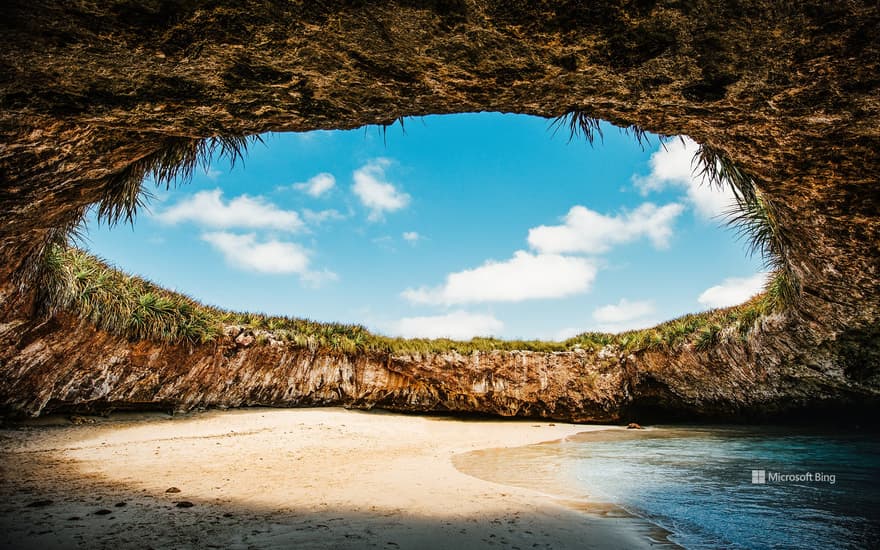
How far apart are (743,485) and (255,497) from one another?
5522 mm

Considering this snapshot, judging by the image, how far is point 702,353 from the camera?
9.58 metres

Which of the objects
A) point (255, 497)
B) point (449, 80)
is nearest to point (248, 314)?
point (255, 497)

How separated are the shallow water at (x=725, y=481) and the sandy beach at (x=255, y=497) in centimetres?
44

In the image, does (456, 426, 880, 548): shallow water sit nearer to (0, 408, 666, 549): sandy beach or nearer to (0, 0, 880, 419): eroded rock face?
(0, 408, 666, 549): sandy beach

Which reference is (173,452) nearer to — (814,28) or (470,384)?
(470,384)

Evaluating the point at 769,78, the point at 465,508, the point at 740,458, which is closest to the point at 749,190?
the point at 769,78

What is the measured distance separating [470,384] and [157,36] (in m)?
10.5

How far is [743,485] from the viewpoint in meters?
5.04

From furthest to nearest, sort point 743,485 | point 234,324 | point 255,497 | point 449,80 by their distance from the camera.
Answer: point 234,324, point 743,485, point 255,497, point 449,80

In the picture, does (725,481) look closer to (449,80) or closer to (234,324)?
(449,80)

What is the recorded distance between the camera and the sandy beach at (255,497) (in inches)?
119

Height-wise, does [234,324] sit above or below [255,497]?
above

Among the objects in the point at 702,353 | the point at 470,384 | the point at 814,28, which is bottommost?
the point at 470,384

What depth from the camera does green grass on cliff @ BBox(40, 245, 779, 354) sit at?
6785 millimetres
